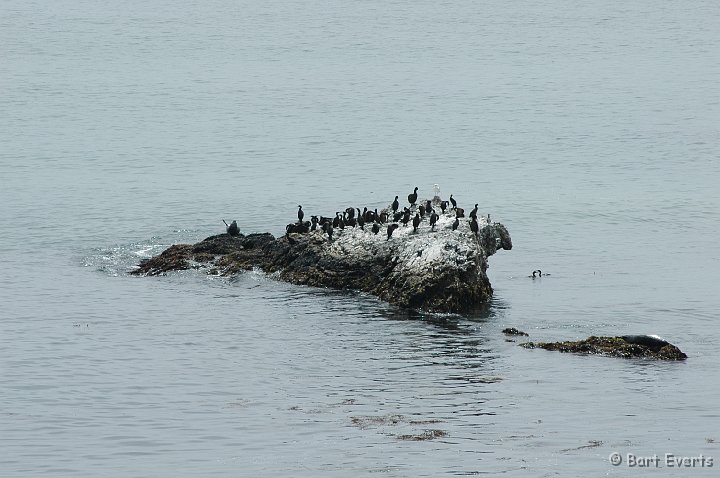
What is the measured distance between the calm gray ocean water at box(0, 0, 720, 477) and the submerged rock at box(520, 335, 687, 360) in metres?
0.70

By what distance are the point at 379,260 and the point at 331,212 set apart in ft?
73.4

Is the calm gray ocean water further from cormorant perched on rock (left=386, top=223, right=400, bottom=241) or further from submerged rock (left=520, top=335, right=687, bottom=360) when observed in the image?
cormorant perched on rock (left=386, top=223, right=400, bottom=241)

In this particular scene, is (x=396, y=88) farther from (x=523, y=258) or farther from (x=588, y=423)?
(x=588, y=423)

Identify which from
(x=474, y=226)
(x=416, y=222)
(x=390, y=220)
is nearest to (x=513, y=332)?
(x=474, y=226)

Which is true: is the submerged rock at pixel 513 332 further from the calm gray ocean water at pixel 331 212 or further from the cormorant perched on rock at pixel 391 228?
the cormorant perched on rock at pixel 391 228

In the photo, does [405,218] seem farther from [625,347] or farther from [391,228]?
[625,347]

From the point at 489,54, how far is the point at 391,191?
71.0 meters

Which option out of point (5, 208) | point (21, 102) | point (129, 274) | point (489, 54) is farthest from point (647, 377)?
point (489, 54)

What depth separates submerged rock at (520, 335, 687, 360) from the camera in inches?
1599

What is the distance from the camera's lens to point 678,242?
66.1 meters

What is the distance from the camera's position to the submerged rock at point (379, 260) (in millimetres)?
47156

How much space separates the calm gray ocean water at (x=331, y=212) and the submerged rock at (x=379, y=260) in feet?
4.59

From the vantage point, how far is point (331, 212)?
7206 centimetres

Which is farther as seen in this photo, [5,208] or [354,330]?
[5,208]
